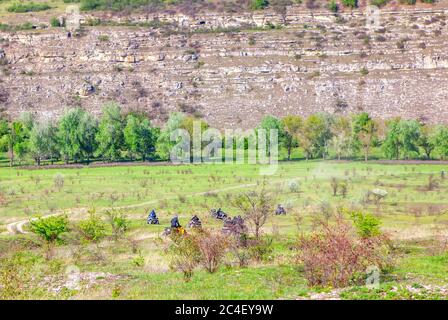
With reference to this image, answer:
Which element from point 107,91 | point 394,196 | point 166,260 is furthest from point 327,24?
point 166,260

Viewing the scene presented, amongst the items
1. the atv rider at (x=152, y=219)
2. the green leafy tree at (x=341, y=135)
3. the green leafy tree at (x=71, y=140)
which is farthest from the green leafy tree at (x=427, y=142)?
the atv rider at (x=152, y=219)

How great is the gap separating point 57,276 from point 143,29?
88.5 metres

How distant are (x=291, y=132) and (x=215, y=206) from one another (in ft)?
107

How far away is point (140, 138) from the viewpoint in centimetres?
6638

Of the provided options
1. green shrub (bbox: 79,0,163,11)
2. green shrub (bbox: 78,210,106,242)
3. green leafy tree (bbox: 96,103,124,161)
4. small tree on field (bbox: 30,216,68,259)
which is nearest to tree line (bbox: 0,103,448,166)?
green leafy tree (bbox: 96,103,124,161)

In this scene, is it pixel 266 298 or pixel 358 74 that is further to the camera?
pixel 358 74

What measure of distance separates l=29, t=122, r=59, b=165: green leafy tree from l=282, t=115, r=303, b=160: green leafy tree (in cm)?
1919

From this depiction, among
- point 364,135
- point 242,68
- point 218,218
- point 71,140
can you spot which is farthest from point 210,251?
point 242,68

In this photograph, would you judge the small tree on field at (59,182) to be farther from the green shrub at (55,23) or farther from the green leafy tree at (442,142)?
the green shrub at (55,23)

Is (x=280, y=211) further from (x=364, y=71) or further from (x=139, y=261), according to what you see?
(x=364, y=71)

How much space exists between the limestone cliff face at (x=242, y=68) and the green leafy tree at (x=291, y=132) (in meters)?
15.7

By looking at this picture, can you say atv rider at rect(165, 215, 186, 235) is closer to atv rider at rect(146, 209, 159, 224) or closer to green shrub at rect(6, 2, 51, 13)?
atv rider at rect(146, 209, 159, 224)

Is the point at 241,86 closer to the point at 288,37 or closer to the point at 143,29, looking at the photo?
the point at 288,37

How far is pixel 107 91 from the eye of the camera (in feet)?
314
